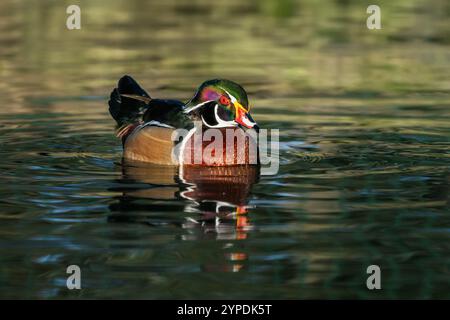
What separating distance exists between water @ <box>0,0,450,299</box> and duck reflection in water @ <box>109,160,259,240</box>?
0.08 ft

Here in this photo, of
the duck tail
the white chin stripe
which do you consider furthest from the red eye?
the duck tail

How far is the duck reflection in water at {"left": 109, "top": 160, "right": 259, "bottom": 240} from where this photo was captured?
360 inches

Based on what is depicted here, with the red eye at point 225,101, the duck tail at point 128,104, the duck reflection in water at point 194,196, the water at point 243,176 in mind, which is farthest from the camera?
the duck tail at point 128,104

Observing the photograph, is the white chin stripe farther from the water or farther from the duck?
the water

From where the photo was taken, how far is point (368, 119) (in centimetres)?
1393

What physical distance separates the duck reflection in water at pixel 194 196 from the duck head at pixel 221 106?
0.48 metres

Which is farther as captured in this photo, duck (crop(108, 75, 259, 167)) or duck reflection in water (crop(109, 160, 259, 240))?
duck (crop(108, 75, 259, 167))

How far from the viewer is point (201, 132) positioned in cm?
1175

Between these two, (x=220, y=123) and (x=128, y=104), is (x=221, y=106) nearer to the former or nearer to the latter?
(x=220, y=123)

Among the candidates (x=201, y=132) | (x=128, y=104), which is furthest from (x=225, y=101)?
(x=128, y=104)

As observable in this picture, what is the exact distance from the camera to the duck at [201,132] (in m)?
11.6

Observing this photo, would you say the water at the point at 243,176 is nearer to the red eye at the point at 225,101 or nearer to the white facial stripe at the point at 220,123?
the white facial stripe at the point at 220,123

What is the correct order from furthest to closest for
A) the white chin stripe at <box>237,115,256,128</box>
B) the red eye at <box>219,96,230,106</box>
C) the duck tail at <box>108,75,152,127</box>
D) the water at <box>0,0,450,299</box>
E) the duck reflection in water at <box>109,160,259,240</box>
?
the duck tail at <box>108,75,152,127</box> → the red eye at <box>219,96,230,106</box> → the white chin stripe at <box>237,115,256,128</box> → the duck reflection in water at <box>109,160,259,240</box> → the water at <box>0,0,450,299</box>

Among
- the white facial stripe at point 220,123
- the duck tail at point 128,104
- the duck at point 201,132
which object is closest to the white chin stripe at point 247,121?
the duck at point 201,132
